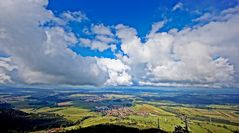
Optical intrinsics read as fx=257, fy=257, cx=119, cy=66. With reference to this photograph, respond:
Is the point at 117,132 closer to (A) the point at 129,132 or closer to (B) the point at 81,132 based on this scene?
(A) the point at 129,132

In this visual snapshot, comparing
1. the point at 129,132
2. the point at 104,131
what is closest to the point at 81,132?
the point at 104,131

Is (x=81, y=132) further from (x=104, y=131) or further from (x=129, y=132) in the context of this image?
(x=129, y=132)

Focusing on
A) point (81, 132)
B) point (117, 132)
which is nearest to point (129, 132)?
point (117, 132)

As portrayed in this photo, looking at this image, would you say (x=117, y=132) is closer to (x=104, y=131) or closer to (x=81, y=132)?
(x=104, y=131)
